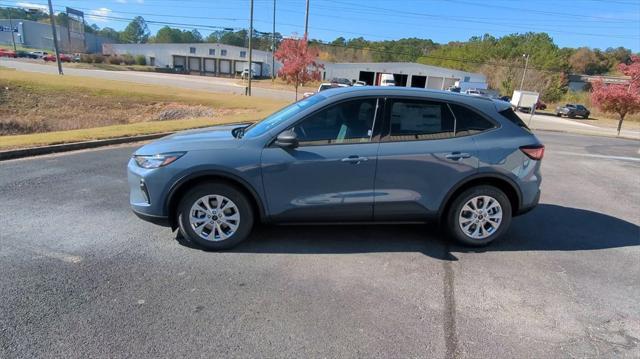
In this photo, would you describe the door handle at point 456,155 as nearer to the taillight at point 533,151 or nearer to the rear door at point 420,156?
the rear door at point 420,156

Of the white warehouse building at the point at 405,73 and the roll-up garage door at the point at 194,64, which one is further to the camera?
the roll-up garage door at the point at 194,64

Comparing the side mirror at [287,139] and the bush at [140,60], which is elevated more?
the side mirror at [287,139]

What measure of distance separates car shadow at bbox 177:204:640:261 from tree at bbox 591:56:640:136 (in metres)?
22.3

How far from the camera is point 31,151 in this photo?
890 cm

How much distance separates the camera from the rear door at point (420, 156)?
429 centimetres

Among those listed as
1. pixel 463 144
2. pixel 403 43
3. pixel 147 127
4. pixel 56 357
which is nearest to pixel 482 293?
Answer: pixel 463 144

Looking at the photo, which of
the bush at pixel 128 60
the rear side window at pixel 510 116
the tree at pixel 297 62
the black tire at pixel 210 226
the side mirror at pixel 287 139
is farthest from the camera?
the bush at pixel 128 60

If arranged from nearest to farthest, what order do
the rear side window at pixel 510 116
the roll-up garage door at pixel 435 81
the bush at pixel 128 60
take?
the rear side window at pixel 510 116 < the roll-up garage door at pixel 435 81 < the bush at pixel 128 60

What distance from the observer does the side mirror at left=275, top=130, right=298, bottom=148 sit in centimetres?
406

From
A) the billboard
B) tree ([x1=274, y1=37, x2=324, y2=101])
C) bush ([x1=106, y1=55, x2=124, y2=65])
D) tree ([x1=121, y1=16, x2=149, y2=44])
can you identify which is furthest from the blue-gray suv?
tree ([x1=121, y1=16, x2=149, y2=44])

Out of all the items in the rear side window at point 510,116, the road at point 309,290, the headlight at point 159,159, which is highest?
the rear side window at point 510,116

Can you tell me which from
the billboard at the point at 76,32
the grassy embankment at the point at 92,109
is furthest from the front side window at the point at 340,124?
the billboard at the point at 76,32

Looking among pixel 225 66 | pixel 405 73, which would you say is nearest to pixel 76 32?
pixel 225 66

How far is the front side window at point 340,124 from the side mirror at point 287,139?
0.07m
